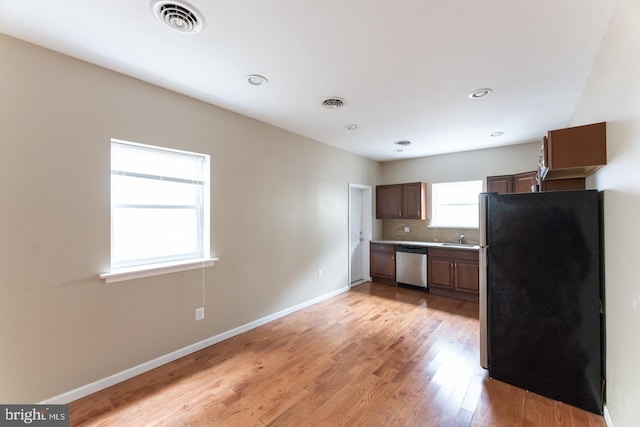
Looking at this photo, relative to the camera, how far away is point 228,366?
2.60 m

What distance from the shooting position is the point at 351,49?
2033 millimetres

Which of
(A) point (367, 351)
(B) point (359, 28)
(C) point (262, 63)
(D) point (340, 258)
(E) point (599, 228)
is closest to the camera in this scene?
(B) point (359, 28)

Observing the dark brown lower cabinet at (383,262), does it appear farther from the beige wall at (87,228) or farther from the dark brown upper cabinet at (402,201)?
the beige wall at (87,228)

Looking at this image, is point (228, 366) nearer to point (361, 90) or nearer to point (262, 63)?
point (262, 63)

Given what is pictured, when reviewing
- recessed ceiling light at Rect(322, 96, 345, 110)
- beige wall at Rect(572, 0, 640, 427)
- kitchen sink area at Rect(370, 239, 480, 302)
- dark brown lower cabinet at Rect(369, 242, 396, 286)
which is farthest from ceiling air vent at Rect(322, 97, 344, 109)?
dark brown lower cabinet at Rect(369, 242, 396, 286)

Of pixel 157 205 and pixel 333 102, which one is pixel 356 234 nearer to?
pixel 333 102

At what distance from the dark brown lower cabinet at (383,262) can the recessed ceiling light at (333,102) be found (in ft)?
10.8

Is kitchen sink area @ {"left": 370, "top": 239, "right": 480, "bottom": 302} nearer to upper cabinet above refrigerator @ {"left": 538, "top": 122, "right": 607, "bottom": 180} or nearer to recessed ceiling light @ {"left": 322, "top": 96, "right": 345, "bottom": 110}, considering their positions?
upper cabinet above refrigerator @ {"left": 538, "top": 122, "right": 607, "bottom": 180}

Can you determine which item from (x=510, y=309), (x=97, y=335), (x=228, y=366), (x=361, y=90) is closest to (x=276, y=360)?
(x=228, y=366)

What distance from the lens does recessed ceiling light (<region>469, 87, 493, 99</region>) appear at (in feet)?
8.78

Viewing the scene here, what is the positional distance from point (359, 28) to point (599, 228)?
227cm

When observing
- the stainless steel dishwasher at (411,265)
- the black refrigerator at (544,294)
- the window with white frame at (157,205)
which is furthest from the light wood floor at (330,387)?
the stainless steel dishwasher at (411,265)

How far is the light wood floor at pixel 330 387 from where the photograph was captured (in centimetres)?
193

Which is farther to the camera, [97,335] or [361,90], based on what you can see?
[361,90]
